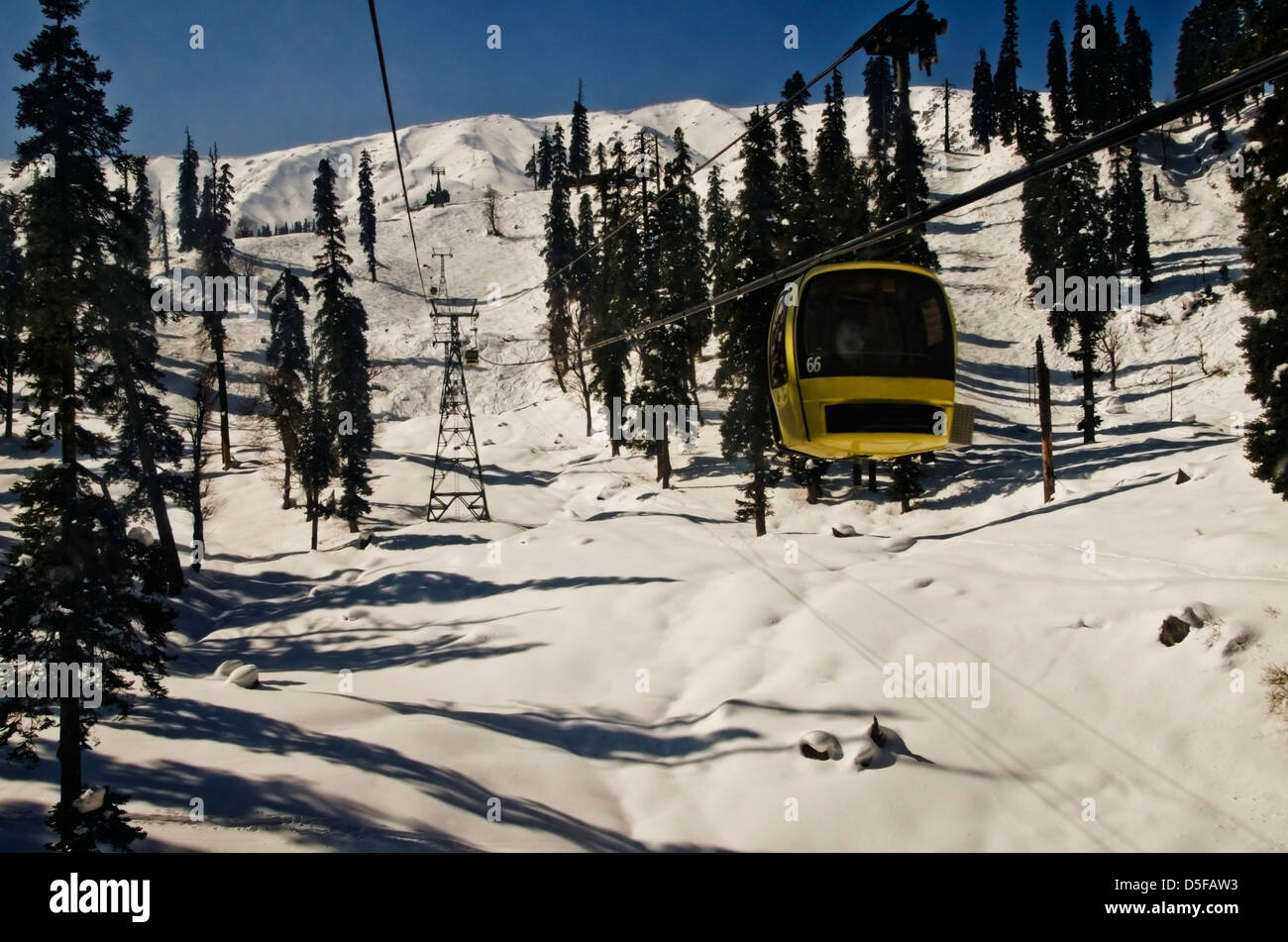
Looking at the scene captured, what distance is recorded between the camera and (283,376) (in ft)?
149

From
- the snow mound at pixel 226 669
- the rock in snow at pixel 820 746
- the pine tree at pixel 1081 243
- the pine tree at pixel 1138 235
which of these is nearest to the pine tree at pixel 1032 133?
the pine tree at pixel 1081 243

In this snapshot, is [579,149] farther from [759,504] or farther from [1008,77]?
[759,504]

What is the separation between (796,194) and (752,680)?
112ft

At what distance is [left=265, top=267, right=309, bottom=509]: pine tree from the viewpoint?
43.9 m

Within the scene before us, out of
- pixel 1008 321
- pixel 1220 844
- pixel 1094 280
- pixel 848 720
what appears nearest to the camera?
pixel 1220 844

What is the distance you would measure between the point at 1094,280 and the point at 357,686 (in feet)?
131

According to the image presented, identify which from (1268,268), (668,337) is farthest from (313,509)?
(1268,268)

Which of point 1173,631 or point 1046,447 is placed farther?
point 1046,447

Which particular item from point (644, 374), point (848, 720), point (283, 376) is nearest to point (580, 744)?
point (848, 720)

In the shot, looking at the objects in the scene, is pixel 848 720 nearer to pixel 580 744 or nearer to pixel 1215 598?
pixel 580 744

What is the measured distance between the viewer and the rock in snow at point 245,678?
59.5 ft

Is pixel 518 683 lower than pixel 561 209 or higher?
lower

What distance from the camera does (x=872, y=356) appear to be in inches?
382

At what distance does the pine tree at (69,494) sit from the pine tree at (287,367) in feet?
Answer: 70.0
